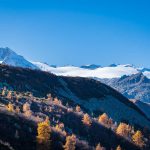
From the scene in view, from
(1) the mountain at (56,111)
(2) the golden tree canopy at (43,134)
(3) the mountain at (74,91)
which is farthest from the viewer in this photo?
(3) the mountain at (74,91)

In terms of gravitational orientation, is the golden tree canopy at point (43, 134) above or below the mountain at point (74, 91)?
below

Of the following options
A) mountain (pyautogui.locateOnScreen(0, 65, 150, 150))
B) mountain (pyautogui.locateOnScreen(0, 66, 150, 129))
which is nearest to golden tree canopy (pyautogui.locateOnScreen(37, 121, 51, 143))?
mountain (pyautogui.locateOnScreen(0, 65, 150, 150))

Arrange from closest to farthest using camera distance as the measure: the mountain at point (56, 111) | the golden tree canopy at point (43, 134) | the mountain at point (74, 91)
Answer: the golden tree canopy at point (43, 134) → the mountain at point (56, 111) → the mountain at point (74, 91)

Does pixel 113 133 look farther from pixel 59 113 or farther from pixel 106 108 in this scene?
pixel 106 108

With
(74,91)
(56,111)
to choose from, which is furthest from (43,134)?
(74,91)

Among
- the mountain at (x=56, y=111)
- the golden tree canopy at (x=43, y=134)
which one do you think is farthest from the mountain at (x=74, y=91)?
the golden tree canopy at (x=43, y=134)

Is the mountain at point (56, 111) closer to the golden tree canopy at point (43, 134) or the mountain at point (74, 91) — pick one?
the mountain at point (74, 91)

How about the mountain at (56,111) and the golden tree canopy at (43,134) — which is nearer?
the golden tree canopy at (43,134)

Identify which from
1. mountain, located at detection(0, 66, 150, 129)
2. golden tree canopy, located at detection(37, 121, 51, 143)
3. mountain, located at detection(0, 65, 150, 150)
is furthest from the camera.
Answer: mountain, located at detection(0, 66, 150, 129)

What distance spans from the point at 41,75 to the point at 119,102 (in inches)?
1462

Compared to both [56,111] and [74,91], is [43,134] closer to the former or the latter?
[56,111]

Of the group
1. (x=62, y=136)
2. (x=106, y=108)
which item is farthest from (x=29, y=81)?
(x=62, y=136)

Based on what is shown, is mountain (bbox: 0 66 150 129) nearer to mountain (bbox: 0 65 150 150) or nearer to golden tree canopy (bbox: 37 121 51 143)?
mountain (bbox: 0 65 150 150)

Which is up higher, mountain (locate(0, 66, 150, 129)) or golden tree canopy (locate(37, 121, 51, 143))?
mountain (locate(0, 66, 150, 129))
